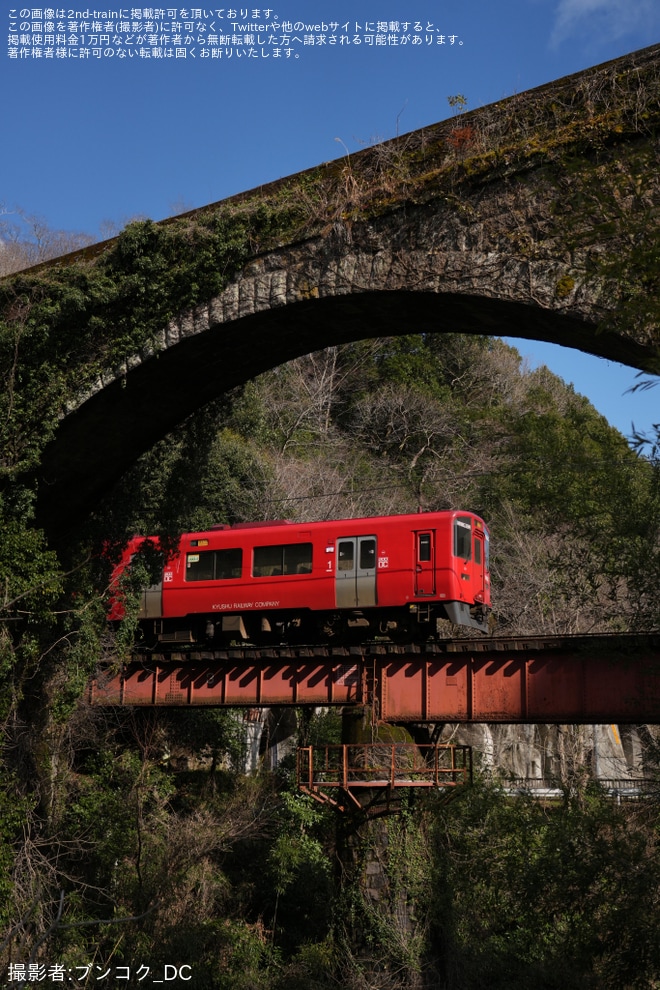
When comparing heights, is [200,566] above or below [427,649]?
above

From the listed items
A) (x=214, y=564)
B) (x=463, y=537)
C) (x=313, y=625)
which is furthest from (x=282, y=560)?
(x=463, y=537)

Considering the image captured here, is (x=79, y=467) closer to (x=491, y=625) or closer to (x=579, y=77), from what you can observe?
(x=579, y=77)

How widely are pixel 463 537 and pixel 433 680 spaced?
3660mm

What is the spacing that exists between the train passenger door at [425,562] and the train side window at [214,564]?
3598mm

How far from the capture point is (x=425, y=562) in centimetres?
1808

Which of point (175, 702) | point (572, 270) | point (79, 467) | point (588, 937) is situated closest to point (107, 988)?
point (175, 702)

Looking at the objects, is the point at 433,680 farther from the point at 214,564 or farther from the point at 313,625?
the point at 214,564

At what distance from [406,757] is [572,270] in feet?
35.1

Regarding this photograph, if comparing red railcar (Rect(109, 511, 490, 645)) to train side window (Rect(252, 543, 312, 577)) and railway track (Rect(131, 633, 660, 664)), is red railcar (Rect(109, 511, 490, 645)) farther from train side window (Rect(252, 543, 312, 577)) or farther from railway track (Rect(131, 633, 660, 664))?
railway track (Rect(131, 633, 660, 664))

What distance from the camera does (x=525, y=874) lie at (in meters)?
15.2

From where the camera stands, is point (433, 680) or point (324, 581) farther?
point (324, 581)

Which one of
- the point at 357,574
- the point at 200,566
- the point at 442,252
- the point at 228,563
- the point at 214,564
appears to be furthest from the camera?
the point at 200,566

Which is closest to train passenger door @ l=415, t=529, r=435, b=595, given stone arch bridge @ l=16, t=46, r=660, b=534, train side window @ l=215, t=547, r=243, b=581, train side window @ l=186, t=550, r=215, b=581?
train side window @ l=215, t=547, r=243, b=581

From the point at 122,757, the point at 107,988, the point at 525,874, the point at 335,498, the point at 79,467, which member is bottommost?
the point at 107,988
